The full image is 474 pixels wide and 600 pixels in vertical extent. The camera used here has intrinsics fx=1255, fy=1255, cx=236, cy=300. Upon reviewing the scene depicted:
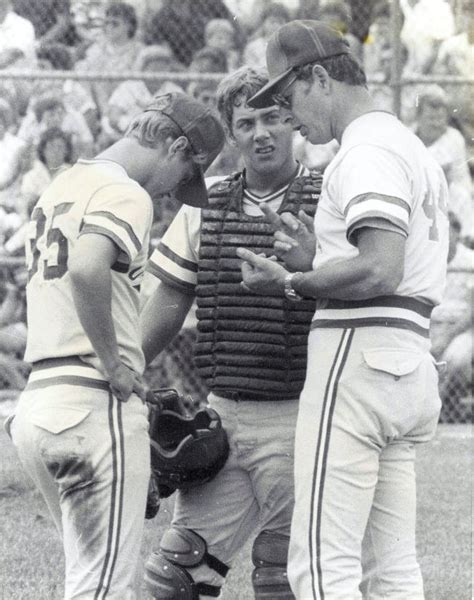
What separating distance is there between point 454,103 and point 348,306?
216 inches

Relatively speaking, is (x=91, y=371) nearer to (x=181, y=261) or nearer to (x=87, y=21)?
(x=181, y=261)

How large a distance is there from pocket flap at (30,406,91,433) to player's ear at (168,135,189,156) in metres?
0.85

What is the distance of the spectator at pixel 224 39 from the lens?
8.74 metres

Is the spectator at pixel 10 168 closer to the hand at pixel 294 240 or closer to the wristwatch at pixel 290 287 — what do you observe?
the hand at pixel 294 240

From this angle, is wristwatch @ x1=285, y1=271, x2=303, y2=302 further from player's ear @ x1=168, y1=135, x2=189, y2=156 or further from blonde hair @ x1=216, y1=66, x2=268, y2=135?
blonde hair @ x1=216, y1=66, x2=268, y2=135

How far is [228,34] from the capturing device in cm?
879

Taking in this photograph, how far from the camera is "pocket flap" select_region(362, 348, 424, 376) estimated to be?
3439 mm

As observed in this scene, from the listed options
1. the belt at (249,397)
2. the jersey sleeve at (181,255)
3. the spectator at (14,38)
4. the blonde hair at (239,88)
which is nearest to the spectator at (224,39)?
the spectator at (14,38)

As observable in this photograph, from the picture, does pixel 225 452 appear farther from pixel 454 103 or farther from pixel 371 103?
pixel 454 103

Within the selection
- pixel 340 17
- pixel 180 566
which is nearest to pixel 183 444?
pixel 180 566

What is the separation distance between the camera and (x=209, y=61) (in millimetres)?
8664

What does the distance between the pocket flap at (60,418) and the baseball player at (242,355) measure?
80cm

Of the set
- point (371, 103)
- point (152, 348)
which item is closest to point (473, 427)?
point (152, 348)

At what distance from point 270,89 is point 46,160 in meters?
4.89
